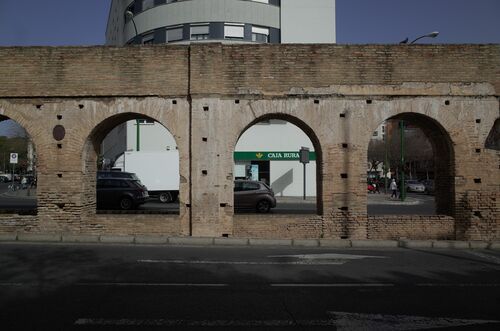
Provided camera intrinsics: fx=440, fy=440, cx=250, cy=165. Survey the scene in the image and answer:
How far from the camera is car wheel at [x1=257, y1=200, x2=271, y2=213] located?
1988 centimetres

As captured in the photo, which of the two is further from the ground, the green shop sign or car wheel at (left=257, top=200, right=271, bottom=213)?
the green shop sign

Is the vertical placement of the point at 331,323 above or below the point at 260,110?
below

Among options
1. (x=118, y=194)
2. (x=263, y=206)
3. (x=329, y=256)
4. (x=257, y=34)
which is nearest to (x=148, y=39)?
(x=257, y=34)

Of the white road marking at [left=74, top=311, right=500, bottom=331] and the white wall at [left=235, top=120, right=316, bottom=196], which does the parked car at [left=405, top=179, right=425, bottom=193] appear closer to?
the white wall at [left=235, top=120, right=316, bottom=196]

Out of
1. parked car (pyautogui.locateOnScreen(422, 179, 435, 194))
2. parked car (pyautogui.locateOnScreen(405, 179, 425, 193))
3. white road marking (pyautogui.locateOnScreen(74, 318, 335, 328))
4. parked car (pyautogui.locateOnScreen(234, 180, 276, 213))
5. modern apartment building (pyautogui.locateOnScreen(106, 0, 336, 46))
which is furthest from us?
parked car (pyautogui.locateOnScreen(405, 179, 425, 193))

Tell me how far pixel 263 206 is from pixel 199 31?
16.9 m

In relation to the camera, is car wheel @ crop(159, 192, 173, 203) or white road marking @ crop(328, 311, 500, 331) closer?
white road marking @ crop(328, 311, 500, 331)

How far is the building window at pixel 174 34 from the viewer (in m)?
31.9

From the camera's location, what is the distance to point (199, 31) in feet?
104

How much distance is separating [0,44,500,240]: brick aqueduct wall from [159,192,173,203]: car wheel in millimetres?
14387

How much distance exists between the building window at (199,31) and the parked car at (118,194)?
1461cm

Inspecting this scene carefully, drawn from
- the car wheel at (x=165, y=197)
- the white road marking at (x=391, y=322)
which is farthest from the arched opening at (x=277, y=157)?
the white road marking at (x=391, y=322)

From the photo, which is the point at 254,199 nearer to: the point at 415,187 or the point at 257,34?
the point at 257,34

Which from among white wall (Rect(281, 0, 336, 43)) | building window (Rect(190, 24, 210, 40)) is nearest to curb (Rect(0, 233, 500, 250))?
building window (Rect(190, 24, 210, 40))
